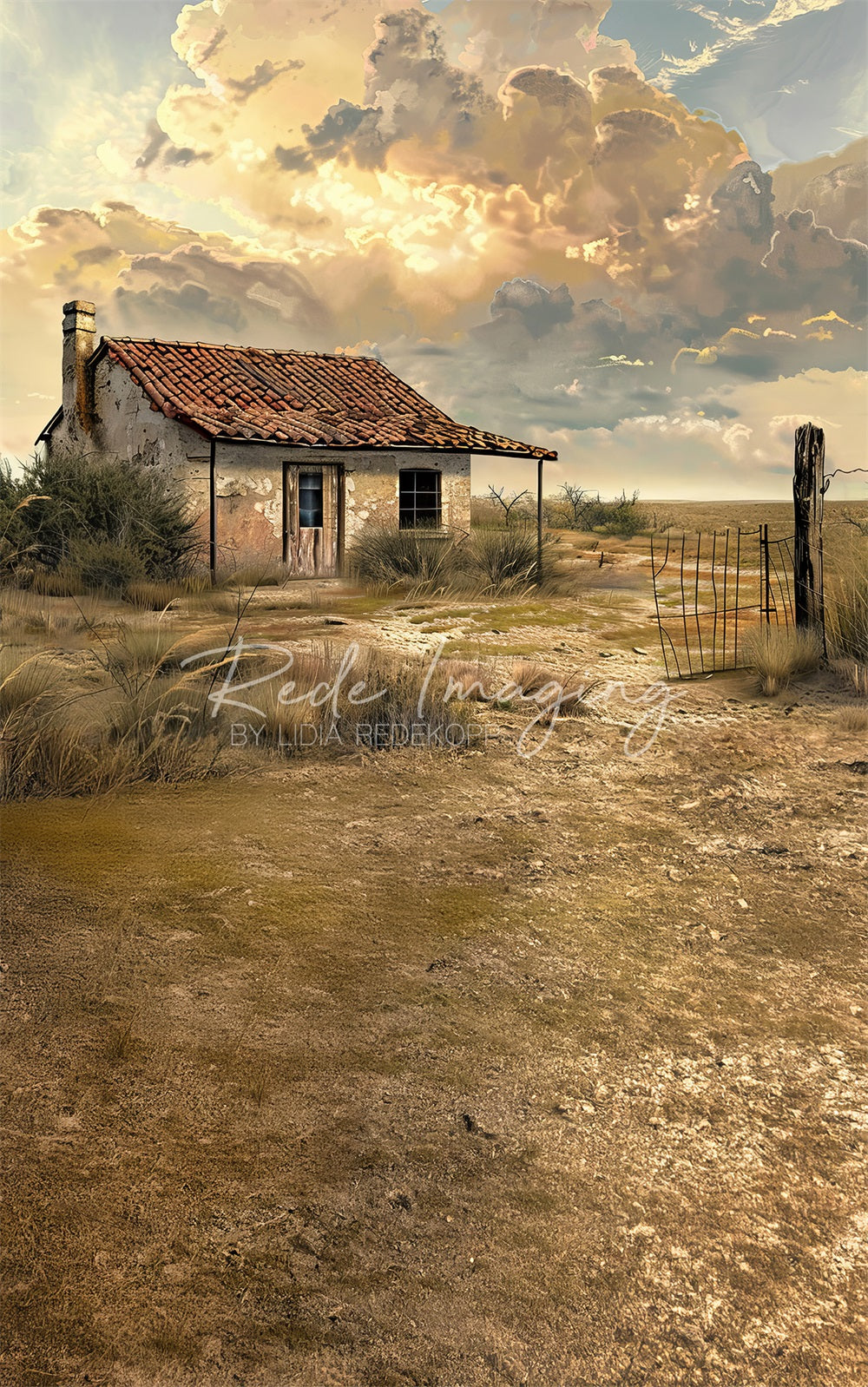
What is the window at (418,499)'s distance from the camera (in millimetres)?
18484

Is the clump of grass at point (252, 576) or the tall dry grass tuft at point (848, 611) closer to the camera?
the tall dry grass tuft at point (848, 611)

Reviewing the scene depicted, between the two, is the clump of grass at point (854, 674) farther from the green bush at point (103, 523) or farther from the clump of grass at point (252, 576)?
the green bush at point (103, 523)

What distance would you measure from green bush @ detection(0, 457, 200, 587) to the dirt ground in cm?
983

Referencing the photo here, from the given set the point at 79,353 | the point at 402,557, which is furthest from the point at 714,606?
the point at 79,353

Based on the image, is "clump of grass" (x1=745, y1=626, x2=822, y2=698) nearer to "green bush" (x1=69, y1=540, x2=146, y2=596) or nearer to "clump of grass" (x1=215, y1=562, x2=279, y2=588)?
"clump of grass" (x1=215, y1=562, x2=279, y2=588)

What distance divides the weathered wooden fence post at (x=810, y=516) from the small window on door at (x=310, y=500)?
9.90 meters

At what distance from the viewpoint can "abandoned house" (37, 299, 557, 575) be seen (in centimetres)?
1655

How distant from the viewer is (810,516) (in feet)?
30.8

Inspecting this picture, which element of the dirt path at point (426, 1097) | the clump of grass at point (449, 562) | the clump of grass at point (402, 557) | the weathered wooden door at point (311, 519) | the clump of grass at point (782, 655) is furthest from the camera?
the weathered wooden door at point (311, 519)

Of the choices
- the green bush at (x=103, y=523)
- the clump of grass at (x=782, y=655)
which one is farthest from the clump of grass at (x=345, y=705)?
the green bush at (x=103, y=523)

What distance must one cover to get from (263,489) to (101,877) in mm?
13206

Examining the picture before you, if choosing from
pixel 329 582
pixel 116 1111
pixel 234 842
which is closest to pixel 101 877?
pixel 234 842

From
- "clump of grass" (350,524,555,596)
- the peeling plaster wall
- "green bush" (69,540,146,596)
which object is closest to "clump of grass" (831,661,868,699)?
"clump of grass" (350,524,555,596)

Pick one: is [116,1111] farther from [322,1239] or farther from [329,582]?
[329,582]
